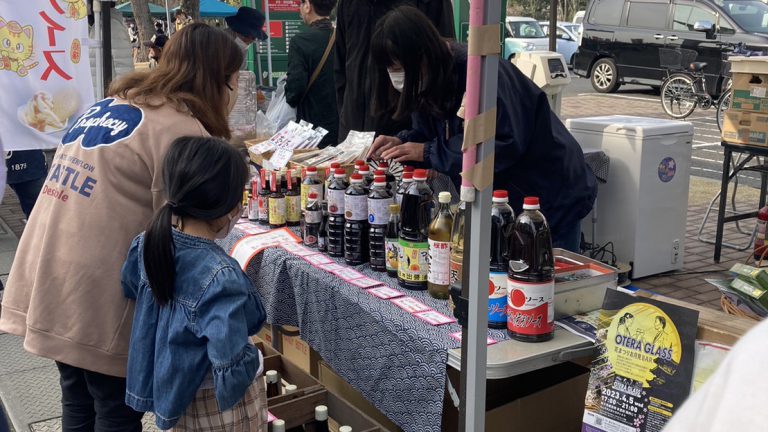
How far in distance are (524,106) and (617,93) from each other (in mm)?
14932

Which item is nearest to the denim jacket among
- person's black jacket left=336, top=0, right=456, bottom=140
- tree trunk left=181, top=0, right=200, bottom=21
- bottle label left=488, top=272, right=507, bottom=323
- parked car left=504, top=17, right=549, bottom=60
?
bottle label left=488, top=272, right=507, bottom=323

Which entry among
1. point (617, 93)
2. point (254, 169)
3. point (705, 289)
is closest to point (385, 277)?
point (254, 169)

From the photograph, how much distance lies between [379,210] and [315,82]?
8.48 ft

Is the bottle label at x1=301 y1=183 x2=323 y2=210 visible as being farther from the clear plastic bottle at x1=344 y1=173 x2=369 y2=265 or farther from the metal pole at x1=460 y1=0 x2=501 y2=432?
the metal pole at x1=460 y1=0 x2=501 y2=432

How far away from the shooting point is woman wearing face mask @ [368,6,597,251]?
102 inches

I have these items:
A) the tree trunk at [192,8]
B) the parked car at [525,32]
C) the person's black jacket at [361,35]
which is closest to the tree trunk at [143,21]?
the tree trunk at [192,8]

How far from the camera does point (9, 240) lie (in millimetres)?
6559

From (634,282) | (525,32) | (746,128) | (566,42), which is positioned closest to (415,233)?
(634,282)

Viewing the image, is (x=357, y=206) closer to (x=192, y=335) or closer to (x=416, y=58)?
(x=416, y=58)

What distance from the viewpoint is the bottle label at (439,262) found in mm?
2314

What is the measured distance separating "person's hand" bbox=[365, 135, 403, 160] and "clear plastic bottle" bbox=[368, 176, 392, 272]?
40cm

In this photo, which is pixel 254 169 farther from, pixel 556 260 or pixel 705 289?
pixel 705 289

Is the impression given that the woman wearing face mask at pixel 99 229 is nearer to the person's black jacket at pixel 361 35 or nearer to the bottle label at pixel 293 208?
the bottle label at pixel 293 208

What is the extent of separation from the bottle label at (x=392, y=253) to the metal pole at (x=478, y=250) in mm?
663
